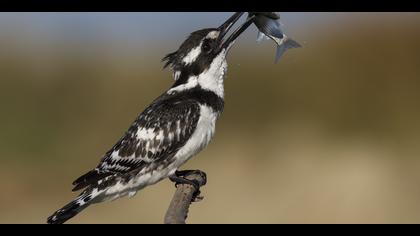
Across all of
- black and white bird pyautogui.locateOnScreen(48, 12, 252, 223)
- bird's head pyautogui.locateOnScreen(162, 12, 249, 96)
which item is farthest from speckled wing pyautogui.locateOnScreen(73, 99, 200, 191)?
bird's head pyautogui.locateOnScreen(162, 12, 249, 96)

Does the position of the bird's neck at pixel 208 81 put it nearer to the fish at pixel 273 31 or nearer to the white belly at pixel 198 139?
the white belly at pixel 198 139

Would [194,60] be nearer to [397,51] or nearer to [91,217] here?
[91,217]

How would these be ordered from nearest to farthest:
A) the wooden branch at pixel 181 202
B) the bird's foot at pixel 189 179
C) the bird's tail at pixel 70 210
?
1. the wooden branch at pixel 181 202
2. the bird's tail at pixel 70 210
3. the bird's foot at pixel 189 179

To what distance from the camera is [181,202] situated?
478 cm

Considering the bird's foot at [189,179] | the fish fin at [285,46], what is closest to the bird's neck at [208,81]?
the bird's foot at [189,179]

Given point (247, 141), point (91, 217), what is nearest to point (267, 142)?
point (247, 141)

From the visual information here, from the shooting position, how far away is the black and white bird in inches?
236

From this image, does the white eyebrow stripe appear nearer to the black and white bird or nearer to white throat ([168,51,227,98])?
the black and white bird

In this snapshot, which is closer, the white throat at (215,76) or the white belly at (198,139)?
the white belly at (198,139)

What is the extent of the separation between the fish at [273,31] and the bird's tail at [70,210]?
1631 mm

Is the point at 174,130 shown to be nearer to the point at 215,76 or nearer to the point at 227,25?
the point at 215,76

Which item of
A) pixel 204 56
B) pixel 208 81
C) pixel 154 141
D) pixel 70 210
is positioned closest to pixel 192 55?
pixel 204 56

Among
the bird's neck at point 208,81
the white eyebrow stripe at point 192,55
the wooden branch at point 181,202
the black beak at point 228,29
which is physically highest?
the black beak at point 228,29

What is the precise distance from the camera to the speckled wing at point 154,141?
237 inches
